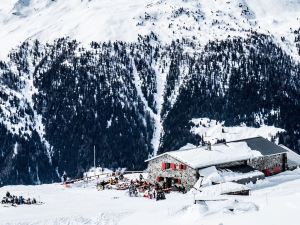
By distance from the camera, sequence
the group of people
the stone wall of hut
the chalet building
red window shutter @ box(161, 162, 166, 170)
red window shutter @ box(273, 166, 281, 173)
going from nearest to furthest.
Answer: the group of people
the stone wall of hut
the chalet building
red window shutter @ box(161, 162, 166, 170)
red window shutter @ box(273, 166, 281, 173)

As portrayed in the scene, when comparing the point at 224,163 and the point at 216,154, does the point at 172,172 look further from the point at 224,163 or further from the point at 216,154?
the point at 224,163

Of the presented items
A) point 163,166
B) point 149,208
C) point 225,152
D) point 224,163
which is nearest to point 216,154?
point 224,163

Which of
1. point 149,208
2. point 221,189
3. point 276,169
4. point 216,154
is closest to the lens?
point 149,208

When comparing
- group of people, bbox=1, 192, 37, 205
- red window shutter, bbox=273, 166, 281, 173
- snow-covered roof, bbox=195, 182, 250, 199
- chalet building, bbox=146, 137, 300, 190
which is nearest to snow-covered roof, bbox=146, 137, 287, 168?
chalet building, bbox=146, 137, 300, 190

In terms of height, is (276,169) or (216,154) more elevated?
(216,154)

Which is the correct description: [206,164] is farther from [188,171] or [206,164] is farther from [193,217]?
[193,217]

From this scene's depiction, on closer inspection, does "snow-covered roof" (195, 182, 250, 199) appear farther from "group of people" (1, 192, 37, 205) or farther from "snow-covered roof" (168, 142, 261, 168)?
"group of people" (1, 192, 37, 205)

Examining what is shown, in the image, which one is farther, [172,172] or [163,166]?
[163,166]

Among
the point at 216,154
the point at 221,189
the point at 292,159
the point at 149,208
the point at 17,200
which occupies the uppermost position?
the point at 216,154
